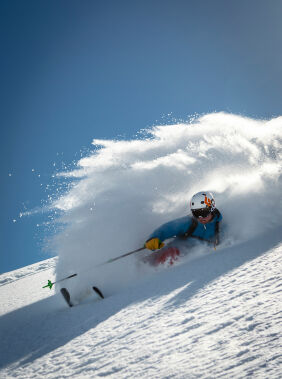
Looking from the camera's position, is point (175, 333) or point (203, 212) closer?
point (175, 333)

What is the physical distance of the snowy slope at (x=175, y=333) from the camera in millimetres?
1640

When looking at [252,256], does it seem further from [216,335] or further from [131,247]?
[131,247]

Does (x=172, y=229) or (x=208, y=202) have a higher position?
(x=208, y=202)

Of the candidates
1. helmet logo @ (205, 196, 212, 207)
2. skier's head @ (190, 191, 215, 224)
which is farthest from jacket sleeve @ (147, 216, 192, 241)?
helmet logo @ (205, 196, 212, 207)

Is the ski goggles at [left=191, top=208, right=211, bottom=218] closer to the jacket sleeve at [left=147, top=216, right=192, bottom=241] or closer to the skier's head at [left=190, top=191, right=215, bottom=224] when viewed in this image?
the skier's head at [left=190, top=191, right=215, bottom=224]

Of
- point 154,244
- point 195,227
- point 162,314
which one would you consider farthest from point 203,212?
point 162,314

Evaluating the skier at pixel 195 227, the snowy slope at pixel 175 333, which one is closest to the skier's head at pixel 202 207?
the skier at pixel 195 227

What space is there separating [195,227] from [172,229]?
63 centimetres

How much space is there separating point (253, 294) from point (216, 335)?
2.48 feet

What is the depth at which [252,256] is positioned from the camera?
395 centimetres

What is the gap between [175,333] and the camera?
2.18 meters

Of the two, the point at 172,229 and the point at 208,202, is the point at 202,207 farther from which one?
the point at 172,229

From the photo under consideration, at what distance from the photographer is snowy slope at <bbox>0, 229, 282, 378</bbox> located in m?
1.64

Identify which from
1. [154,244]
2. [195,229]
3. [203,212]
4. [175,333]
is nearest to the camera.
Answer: [175,333]
